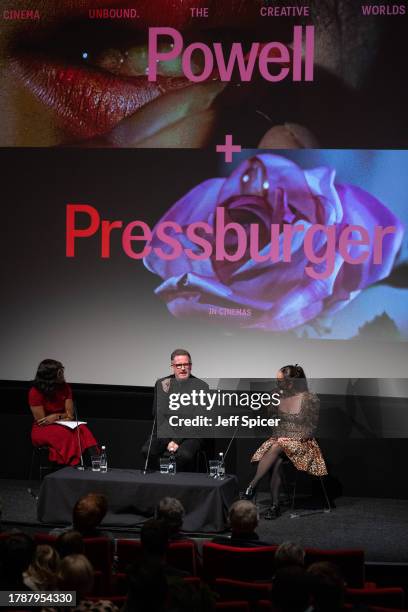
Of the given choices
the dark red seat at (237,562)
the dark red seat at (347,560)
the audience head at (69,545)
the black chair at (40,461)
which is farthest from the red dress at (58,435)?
the audience head at (69,545)

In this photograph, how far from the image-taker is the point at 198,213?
7.49 m

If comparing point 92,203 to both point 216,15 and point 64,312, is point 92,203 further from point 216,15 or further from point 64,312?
point 216,15

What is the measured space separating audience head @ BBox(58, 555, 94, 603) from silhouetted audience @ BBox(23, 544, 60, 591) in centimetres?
12

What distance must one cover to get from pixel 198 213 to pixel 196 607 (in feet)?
15.2

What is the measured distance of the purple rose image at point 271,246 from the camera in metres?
7.27

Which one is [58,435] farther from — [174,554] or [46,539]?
[174,554]

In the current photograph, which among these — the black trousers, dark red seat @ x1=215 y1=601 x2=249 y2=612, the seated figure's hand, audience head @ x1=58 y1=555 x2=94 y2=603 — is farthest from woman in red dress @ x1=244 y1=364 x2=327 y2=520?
audience head @ x1=58 y1=555 x2=94 y2=603

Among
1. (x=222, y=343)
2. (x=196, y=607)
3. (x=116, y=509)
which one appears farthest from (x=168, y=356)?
(x=196, y=607)

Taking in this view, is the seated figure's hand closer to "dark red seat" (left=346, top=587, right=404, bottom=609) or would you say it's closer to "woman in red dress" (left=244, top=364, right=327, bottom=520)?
"woman in red dress" (left=244, top=364, right=327, bottom=520)

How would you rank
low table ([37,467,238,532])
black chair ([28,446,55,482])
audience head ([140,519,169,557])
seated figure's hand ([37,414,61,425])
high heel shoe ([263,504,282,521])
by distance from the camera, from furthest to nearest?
black chair ([28,446,55,482]) → seated figure's hand ([37,414,61,425]) → high heel shoe ([263,504,282,521]) → low table ([37,467,238,532]) → audience head ([140,519,169,557])

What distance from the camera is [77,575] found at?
326 centimetres

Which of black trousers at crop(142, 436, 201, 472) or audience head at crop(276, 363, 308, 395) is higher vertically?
audience head at crop(276, 363, 308, 395)

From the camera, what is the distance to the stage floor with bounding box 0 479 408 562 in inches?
233

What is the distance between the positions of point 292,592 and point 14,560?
1.06 m
